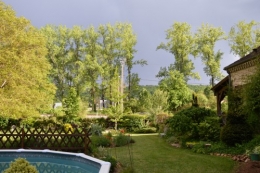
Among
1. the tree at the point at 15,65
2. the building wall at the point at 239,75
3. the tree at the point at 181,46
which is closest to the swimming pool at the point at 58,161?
the tree at the point at 15,65

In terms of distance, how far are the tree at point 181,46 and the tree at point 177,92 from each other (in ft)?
6.90

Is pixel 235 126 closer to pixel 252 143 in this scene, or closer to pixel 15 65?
pixel 252 143

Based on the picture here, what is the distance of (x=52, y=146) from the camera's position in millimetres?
13156

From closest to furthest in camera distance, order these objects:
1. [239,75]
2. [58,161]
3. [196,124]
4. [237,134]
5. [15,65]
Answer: [58,161] → [237,134] → [196,124] → [239,75] → [15,65]

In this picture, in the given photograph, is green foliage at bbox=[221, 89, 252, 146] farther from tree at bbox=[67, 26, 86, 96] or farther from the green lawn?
tree at bbox=[67, 26, 86, 96]

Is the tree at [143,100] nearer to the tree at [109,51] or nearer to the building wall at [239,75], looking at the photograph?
the tree at [109,51]

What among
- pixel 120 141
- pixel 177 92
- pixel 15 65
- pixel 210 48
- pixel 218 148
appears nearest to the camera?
pixel 218 148

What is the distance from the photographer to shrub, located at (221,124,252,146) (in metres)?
12.4

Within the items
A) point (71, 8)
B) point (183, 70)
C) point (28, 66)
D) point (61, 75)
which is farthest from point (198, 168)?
point (71, 8)

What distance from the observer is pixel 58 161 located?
11.1 metres

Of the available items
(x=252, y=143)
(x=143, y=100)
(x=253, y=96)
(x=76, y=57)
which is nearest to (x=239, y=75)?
(x=252, y=143)

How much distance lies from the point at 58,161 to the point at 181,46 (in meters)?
29.2

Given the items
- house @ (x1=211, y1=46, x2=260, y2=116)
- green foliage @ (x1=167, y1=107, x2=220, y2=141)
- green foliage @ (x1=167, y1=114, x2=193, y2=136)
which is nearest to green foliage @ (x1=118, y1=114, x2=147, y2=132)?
green foliage @ (x1=167, y1=107, x2=220, y2=141)

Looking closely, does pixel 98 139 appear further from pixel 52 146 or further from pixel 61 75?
pixel 61 75
